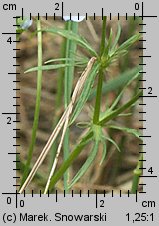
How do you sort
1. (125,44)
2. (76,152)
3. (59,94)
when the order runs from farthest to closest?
A: (59,94), (76,152), (125,44)

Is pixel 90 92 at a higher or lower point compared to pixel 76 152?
higher

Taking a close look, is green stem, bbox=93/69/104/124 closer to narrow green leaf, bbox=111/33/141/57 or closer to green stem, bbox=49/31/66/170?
narrow green leaf, bbox=111/33/141/57

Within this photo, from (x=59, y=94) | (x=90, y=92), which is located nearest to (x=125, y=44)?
(x=90, y=92)

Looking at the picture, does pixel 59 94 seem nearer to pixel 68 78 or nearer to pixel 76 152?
pixel 68 78

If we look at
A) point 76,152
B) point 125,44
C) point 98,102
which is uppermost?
point 125,44

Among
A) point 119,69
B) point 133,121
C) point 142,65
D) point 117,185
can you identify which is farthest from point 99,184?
point 142,65

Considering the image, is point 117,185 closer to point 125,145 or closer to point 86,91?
point 125,145

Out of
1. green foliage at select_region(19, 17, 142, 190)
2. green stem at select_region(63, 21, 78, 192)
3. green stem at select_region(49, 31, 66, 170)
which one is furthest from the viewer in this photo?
green stem at select_region(49, 31, 66, 170)

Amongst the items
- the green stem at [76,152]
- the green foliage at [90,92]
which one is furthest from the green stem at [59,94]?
the green stem at [76,152]

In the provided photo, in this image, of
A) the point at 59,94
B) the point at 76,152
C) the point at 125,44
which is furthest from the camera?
the point at 59,94

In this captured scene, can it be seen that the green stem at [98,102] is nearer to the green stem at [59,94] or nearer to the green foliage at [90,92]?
the green foliage at [90,92]

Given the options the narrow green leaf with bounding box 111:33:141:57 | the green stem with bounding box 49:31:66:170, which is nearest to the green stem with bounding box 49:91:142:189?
the narrow green leaf with bounding box 111:33:141:57

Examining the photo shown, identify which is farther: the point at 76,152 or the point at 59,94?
the point at 59,94
